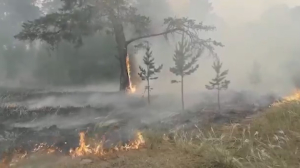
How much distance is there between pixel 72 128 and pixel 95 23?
184 inches

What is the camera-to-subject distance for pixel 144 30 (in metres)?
12.1

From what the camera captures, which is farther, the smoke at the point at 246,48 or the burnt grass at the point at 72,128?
the smoke at the point at 246,48

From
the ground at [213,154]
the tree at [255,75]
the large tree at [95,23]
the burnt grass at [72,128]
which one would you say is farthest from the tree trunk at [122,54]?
the ground at [213,154]

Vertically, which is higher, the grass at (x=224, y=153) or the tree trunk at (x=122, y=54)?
the tree trunk at (x=122, y=54)

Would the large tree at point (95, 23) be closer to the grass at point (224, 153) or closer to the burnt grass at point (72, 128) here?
the burnt grass at point (72, 128)

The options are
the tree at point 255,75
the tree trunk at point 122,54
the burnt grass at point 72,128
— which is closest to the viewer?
the burnt grass at point 72,128

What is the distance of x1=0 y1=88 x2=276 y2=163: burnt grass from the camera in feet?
23.1

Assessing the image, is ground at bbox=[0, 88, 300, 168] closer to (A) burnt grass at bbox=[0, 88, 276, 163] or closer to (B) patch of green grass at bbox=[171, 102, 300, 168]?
(B) patch of green grass at bbox=[171, 102, 300, 168]

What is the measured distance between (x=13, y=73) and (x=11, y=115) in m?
9.68

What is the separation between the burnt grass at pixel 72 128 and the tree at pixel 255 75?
3.36 metres

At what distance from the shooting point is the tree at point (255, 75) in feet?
41.0

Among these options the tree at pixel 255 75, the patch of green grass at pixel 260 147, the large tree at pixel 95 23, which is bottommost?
the patch of green grass at pixel 260 147

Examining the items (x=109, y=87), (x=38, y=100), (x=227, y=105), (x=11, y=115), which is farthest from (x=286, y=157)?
(x=109, y=87)

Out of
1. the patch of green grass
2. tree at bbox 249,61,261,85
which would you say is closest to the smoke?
tree at bbox 249,61,261,85
